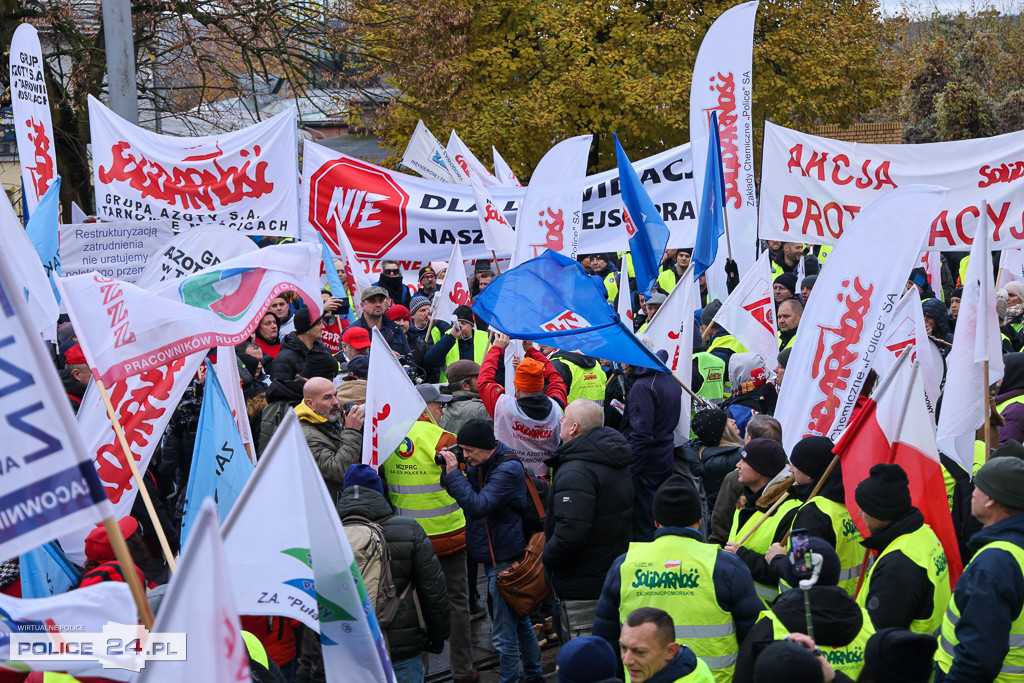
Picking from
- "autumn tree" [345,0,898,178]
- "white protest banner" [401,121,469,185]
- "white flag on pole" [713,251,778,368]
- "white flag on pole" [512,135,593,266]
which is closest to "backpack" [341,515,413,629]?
"white flag on pole" [512,135,593,266]

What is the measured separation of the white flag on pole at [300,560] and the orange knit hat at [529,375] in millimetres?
3047

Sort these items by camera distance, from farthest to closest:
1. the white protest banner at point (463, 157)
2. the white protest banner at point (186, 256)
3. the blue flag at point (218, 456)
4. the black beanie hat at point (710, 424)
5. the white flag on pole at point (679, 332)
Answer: the white protest banner at point (463, 157)
the white protest banner at point (186, 256)
the white flag on pole at point (679, 332)
the black beanie hat at point (710, 424)
the blue flag at point (218, 456)

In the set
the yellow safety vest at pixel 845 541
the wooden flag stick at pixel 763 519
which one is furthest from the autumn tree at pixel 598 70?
the yellow safety vest at pixel 845 541

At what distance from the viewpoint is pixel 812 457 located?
15.2ft

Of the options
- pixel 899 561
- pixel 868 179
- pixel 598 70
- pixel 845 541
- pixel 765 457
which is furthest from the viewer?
pixel 598 70

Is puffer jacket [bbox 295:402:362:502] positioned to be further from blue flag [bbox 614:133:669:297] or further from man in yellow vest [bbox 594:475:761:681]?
blue flag [bbox 614:133:669:297]

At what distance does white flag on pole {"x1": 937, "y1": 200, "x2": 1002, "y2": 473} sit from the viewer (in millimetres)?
5109

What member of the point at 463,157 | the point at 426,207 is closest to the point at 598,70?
the point at 463,157

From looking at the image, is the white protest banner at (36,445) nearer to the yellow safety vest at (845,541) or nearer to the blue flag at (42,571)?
the blue flag at (42,571)

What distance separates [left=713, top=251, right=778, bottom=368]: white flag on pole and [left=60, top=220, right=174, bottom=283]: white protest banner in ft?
15.4

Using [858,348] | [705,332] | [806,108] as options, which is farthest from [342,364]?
[806,108]

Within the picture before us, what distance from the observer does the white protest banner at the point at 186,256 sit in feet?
22.2

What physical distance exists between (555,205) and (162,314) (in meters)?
4.10

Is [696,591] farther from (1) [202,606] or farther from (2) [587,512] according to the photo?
(1) [202,606]
